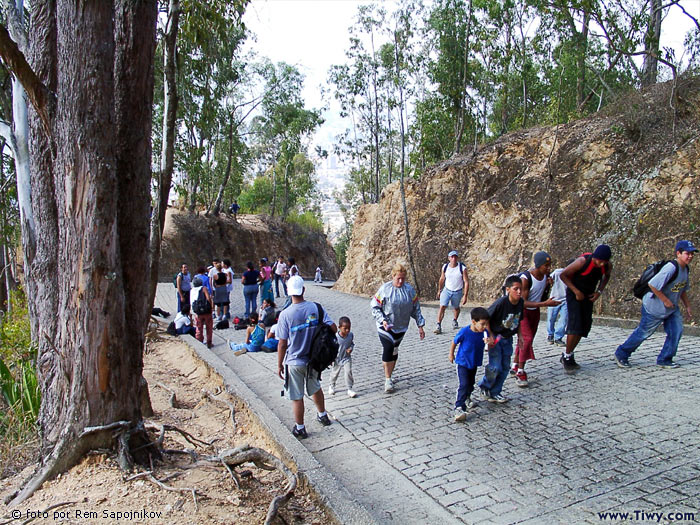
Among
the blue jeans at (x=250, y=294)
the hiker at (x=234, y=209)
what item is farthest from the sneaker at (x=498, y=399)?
the hiker at (x=234, y=209)

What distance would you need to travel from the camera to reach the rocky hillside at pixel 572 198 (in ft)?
42.7

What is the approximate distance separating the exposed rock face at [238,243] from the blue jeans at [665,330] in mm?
28004

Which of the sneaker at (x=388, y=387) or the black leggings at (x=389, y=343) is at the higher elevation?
the black leggings at (x=389, y=343)

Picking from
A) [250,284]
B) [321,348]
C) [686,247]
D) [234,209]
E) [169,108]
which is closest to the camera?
[321,348]

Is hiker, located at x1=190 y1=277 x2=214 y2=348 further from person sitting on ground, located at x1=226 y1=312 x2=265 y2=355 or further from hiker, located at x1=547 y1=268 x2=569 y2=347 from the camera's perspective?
hiker, located at x1=547 y1=268 x2=569 y2=347

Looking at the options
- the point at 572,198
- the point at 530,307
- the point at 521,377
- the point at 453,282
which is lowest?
the point at 521,377

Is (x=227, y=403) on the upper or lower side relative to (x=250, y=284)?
lower

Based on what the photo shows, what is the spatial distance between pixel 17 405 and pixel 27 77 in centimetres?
348

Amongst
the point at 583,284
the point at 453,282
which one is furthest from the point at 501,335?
the point at 453,282

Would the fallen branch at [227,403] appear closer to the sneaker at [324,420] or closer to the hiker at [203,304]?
the sneaker at [324,420]

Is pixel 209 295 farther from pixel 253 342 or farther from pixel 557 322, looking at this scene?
pixel 557 322

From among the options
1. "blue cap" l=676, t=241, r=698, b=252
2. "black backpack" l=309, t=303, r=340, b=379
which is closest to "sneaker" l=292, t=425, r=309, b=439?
"black backpack" l=309, t=303, r=340, b=379

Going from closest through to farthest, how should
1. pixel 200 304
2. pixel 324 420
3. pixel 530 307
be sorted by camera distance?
1. pixel 324 420
2. pixel 530 307
3. pixel 200 304

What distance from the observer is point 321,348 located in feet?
20.0
